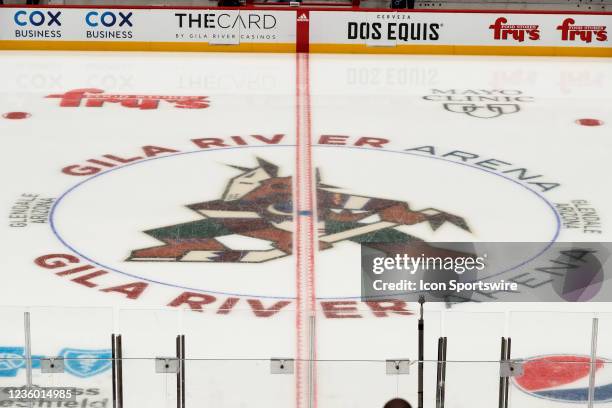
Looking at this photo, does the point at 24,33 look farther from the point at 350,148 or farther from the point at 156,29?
the point at 350,148

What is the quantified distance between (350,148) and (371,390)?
4.76 m

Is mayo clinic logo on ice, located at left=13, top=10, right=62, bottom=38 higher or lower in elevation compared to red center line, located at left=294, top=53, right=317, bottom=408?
higher

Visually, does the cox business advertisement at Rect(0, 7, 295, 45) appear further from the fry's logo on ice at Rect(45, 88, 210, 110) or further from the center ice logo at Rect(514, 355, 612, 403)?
the center ice logo at Rect(514, 355, 612, 403)

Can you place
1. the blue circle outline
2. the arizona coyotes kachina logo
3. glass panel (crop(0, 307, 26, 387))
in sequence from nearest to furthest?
glass panel (crop(0, 307, 26, 387)), the blue circle outline, the arizona coyotes kachina logo

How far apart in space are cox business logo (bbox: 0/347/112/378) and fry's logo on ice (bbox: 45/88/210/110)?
5.94 meters

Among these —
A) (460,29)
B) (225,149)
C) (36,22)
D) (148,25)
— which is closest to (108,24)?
(148,25)

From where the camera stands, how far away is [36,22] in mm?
10633

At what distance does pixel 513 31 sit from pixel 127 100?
388 cm

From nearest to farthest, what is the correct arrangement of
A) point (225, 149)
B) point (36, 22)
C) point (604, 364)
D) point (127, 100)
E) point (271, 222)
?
1. point (604, 364)
2. point (271, 222)
3. point (225, 149)
4. point (127, 100)
5. point (36, 22)

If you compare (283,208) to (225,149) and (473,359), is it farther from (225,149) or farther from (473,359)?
(473,359)

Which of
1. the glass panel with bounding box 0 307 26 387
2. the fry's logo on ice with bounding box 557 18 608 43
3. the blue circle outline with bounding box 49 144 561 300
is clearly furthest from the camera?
the fry's logo on ice with bounding box 557 18 608 43

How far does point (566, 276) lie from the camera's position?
4.75 meters

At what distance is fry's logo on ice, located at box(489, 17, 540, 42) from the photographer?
424 inches

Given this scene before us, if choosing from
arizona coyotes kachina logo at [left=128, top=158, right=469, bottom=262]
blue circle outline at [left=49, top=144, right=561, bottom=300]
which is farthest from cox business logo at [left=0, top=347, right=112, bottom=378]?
arizona coyotes kachina logo at [left=128, top=158, right=469, bottom=262]
